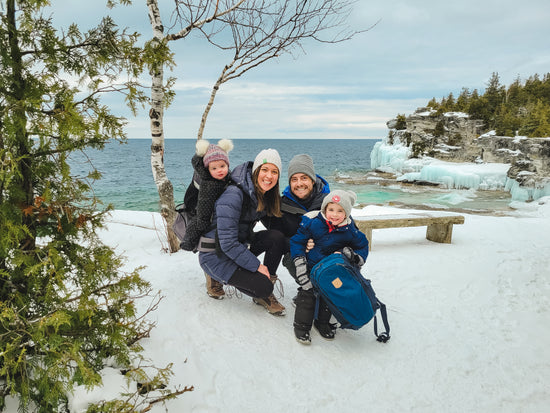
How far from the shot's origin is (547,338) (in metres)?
3.19

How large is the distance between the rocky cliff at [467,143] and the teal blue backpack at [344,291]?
21.1 meters

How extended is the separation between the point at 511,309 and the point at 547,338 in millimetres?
539

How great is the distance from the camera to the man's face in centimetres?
361

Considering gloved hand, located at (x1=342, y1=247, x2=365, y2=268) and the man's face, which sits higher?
the man's face

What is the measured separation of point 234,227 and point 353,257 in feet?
3.75

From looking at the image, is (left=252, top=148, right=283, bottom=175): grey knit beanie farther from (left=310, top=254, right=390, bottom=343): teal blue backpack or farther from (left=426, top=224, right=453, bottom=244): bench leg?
(left=426, top=224, right=453, bottom=244): bench leg

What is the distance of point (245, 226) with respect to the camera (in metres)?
3.33

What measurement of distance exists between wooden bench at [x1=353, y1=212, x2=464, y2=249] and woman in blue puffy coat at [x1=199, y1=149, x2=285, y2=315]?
100.0 inches

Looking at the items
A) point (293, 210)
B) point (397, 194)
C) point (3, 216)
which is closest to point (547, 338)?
point (293, 210)

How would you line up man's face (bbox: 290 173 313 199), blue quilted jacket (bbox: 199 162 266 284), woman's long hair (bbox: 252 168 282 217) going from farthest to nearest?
man's face (bbox: 290 173 313 199) < woman's long hair (bbox: 252 168 282 217) < blue quilted jacket (bbox: 199 162 266 284)

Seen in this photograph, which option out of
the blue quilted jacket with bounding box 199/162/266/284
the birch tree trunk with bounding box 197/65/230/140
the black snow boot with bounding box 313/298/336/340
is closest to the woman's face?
Result: the blue quilted jacket with bounding box 199/162/266/284

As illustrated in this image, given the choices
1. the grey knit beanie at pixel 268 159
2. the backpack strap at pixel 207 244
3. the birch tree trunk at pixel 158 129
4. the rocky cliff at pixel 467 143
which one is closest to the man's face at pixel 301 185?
the grey knit beanie at pixel 268 159

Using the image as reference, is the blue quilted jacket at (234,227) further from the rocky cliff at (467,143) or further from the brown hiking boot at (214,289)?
the rocky cliff at (467,143)

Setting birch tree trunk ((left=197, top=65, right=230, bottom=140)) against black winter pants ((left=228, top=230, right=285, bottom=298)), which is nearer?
black winter pants ((left=228, top=230, right=285, bottom=298))
